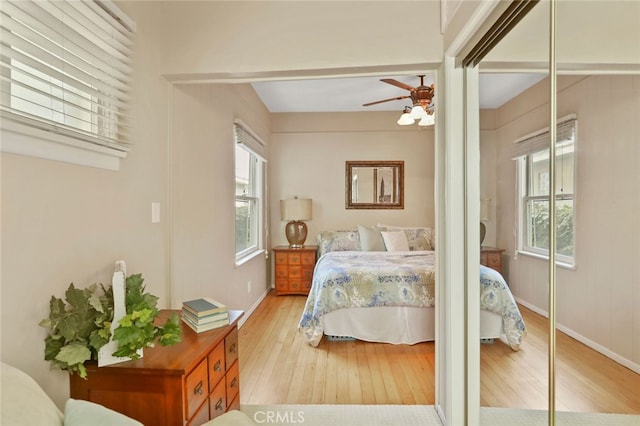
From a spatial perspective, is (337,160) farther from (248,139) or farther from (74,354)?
(74,354)

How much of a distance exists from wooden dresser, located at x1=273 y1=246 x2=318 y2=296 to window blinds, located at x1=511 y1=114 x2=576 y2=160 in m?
3.58

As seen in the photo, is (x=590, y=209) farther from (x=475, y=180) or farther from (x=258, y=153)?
(x=258, y=153)

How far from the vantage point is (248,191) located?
172 inches

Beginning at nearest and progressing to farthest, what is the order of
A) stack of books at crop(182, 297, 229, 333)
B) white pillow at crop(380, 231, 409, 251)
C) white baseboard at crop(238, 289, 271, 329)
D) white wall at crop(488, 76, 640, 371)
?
white wall at crop(488, 76, 640, 371) → stack of books at crop(182, 297, 229, 333) → white baseboard at crop(238, 289, 271, 329) → white pillow at crop(380, 231, 409, 251)

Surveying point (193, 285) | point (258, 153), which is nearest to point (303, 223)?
point (258, 153)

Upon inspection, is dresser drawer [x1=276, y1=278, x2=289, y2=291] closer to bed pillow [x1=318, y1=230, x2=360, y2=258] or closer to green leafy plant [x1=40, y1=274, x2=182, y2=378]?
bed pillow [x1=318, y1=230, x2=360, y2=258]

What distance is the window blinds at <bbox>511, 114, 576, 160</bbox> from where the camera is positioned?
1.11 meters

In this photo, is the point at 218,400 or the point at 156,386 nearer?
the point at 156,386

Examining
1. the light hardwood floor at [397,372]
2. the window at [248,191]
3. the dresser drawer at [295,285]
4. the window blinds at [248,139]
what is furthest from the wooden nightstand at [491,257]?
the dresser drawer at [295,285]

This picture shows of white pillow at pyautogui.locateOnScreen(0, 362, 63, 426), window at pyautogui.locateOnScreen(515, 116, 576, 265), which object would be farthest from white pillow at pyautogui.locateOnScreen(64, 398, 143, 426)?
window at pyautogui.locateOnScreen(515, 116, 576, 265)

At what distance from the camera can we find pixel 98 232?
150cm

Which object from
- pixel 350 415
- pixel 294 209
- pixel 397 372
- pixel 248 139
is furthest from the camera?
pixel 294 209

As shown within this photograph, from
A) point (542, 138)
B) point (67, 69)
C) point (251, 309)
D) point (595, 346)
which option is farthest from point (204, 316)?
point (251, 309)

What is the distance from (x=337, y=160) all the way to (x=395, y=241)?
5.33ft
